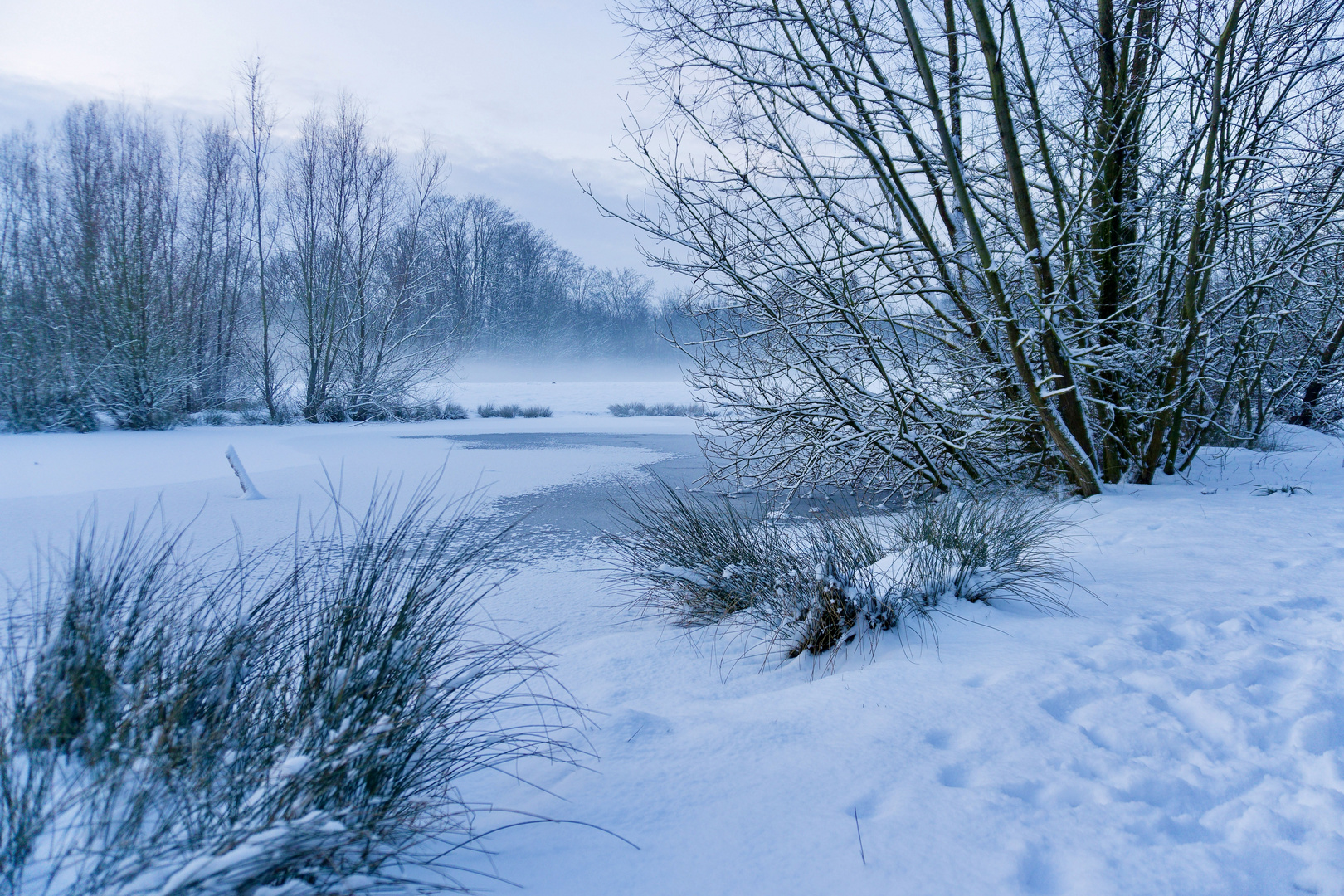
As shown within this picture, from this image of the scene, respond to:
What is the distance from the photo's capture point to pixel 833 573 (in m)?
2.87

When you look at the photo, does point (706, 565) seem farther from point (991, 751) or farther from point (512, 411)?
point (512, 411)

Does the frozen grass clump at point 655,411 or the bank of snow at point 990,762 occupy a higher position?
the frozen grass clump at point 655,411

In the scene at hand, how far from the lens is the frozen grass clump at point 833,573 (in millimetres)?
2797

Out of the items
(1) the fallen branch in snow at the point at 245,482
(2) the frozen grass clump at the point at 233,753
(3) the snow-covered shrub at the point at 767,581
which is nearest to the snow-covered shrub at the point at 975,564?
(3) the snow-covered shrub at the point at 767,581

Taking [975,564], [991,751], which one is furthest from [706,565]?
[991,751]

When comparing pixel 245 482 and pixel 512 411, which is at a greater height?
pixel 512 411

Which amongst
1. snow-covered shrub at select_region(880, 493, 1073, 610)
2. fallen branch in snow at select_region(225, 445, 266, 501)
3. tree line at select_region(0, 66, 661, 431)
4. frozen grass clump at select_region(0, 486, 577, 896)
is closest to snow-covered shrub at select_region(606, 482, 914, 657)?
snow-covered shrub at select_region(880, 493, 1073, 610)

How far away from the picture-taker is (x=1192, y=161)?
18.0 ft

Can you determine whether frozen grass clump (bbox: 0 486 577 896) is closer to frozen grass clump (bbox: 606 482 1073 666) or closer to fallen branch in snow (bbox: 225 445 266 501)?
frozen grass clump (bbox: 606 482 1073 666)

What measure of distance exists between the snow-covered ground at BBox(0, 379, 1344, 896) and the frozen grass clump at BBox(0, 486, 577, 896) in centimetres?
22

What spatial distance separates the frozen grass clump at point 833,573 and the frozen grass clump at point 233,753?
1340 mm

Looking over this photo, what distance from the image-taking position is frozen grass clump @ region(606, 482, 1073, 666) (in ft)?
9.18

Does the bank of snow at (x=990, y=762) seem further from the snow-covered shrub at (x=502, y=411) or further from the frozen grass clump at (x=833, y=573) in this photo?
the snow-covered shrub at (x=502, y=411)

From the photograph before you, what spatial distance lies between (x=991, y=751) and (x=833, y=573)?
117 cm
